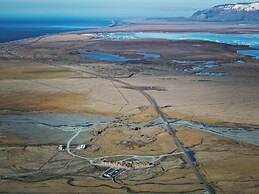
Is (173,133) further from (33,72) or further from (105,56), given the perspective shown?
(105,56)

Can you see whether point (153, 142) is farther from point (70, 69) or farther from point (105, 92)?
point (70, 69)

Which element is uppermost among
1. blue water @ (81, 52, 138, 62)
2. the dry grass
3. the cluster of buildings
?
blue water @ (81, 52, 138, 62)

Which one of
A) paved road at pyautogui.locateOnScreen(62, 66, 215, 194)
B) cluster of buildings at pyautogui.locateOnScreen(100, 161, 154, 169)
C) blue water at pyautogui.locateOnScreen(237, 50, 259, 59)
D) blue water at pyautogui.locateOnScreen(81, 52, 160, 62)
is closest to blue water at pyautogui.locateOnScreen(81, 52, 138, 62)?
blue water at pyautogui.locateOnScreen(81, 52, 160, 62)

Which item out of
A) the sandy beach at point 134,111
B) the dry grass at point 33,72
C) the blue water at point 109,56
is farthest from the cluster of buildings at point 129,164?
the blue water at point 109,56

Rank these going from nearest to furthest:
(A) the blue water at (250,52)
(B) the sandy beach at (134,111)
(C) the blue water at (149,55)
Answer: (B) the sandy beach at (134,111) → (C) the blue water at (149,55) → (A) the blue water at (250,52)

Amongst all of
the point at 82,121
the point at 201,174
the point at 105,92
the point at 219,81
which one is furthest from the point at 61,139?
the point at 219,81

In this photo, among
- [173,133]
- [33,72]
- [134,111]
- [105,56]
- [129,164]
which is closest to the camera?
[129,164]

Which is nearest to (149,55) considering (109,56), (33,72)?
(109,56)

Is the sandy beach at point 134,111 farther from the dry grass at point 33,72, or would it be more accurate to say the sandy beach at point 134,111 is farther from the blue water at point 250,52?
the blue water at point 250,52

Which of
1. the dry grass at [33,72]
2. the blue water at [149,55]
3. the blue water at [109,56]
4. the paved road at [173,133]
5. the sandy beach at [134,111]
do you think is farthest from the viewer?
the blue water at [149,55]

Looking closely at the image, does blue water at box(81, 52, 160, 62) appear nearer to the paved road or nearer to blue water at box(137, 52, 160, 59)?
blue water at box(137, 52, 160, 59)

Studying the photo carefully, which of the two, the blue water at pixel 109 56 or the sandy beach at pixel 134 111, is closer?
the sandy beach at pixel 134 111

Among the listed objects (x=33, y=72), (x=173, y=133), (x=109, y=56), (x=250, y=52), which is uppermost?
(x=250, y=52)
